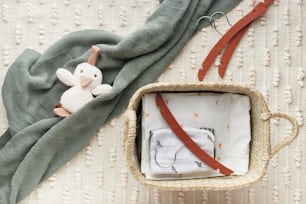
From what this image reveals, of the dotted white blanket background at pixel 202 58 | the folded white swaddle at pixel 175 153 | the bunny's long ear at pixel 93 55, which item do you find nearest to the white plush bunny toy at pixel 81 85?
the bunny's long ear at pixel 93 55

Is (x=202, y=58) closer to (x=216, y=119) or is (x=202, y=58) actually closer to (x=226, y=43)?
(x=226, y=43)

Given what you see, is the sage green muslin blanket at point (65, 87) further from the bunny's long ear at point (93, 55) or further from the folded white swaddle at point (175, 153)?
the folded white swaddle at point (175, 153)

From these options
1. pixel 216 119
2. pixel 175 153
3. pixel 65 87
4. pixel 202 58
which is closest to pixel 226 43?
pixel 202 58

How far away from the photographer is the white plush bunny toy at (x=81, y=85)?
144cm

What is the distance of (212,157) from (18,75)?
1.92ft

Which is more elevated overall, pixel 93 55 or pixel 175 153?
pixel 93 55

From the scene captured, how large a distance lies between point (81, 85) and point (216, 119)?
0.38 meters

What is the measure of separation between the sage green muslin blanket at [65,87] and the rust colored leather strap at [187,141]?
0.13m

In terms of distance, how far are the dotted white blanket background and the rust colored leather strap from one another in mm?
134

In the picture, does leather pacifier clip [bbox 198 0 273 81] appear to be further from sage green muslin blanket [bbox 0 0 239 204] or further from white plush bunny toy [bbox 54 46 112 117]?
white plush bunny toy [bbox 54 46 112 117]

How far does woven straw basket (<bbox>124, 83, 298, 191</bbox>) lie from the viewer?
1312 millimetres

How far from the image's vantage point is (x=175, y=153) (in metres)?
1.37

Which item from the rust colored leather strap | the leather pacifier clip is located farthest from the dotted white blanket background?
the rust colored leather strap

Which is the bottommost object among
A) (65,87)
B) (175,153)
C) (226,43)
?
(175,153)
